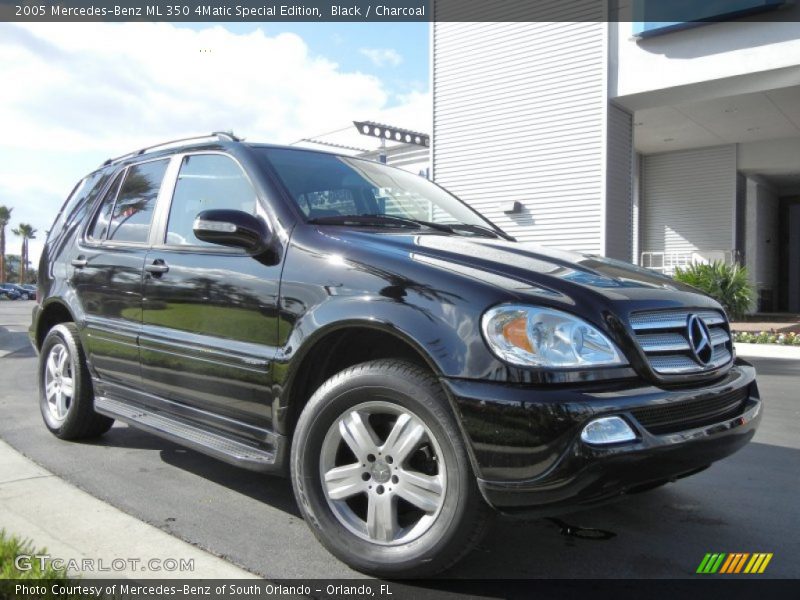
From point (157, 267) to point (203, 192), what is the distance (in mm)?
464

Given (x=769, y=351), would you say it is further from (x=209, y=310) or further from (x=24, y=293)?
(x=24, y=293)

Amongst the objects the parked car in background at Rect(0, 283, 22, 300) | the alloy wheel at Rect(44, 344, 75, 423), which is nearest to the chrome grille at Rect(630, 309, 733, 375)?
the alloy wheel at Rect(44, 344, 75, 423)

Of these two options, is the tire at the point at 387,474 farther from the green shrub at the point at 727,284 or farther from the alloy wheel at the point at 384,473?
the green shrub at the point at 727,284

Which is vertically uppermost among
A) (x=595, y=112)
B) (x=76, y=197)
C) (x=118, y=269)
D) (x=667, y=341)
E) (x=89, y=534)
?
(x=595, y=112)

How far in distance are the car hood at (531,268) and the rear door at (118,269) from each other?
5.03 feet

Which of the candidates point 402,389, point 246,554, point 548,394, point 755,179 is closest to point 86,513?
point 246,554

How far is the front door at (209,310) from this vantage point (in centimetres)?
308

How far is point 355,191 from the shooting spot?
147 inches

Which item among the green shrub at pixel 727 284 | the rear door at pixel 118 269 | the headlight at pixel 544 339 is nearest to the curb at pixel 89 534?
the rear door at pixel 118 269

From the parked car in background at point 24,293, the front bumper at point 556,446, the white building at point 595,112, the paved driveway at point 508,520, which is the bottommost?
the parked car in background at point 24,293

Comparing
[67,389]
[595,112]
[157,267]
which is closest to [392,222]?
[157,267]

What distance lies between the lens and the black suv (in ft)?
7.54

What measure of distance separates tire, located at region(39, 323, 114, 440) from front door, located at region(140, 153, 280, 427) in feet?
2.89

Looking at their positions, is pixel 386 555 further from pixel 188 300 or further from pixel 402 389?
pixel 188 300
